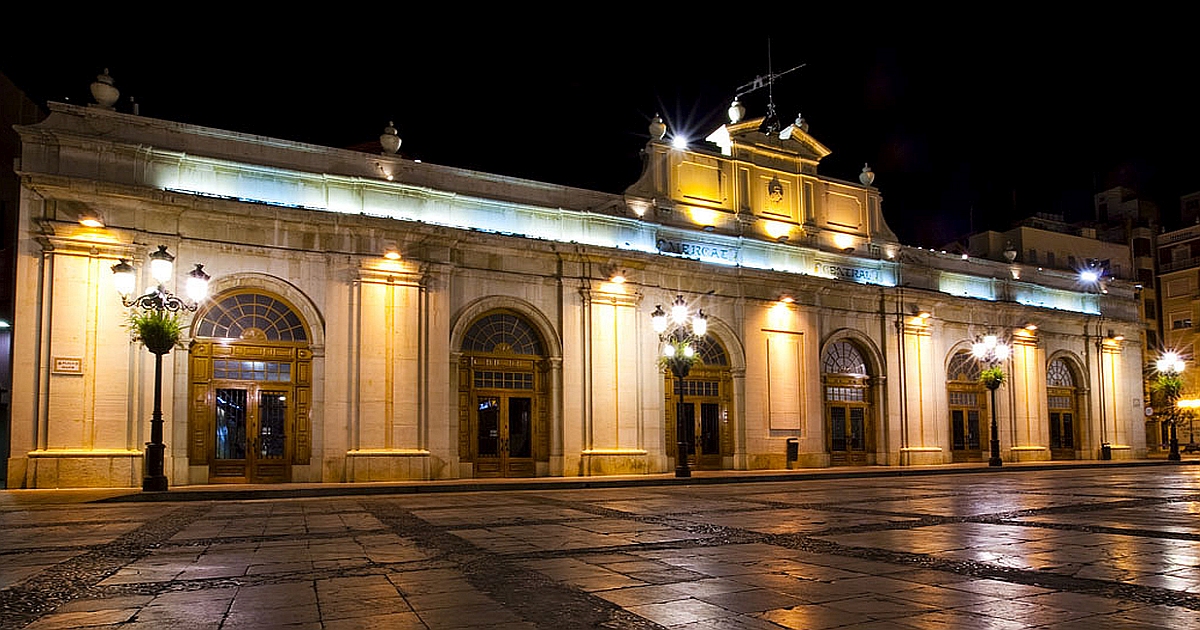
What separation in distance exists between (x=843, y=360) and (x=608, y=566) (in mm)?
28598

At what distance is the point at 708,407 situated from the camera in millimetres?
32938

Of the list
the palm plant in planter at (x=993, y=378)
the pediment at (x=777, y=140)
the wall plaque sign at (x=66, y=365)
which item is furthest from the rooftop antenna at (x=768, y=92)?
the wall plaque sign at (x=66, y=365)

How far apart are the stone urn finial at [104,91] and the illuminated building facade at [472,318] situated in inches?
24.5

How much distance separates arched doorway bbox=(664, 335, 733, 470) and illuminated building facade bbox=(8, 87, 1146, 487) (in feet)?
0.28

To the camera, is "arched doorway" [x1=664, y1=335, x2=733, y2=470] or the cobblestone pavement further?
"arched doorway" [x1=664, y1=335, x2=733, y2=470]

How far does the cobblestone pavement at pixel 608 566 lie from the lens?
6789 mm

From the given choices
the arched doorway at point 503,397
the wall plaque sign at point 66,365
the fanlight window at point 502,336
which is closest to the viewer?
the wall plaque sign at point 66,365

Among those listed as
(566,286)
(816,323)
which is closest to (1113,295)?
(816,323)

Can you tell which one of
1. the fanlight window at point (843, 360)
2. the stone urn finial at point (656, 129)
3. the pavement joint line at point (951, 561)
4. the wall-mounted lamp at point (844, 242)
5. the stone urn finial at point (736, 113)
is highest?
the stone urn finial at point (736, 113)

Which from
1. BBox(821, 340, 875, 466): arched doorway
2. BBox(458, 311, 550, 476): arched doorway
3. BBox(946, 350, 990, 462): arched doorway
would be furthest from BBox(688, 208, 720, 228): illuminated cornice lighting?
BBox(946, 350, 990, 462): arched doorway

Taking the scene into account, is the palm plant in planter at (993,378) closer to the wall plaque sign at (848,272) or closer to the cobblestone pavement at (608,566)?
the wall plaque sign at (848,272)

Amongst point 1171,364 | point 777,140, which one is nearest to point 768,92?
point 777,140

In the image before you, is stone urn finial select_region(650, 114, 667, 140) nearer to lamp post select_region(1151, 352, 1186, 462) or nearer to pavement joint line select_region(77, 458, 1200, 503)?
pavement joint line select_region(77, 458, 1200, 503)

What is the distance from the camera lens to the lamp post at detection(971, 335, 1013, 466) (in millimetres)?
35250
